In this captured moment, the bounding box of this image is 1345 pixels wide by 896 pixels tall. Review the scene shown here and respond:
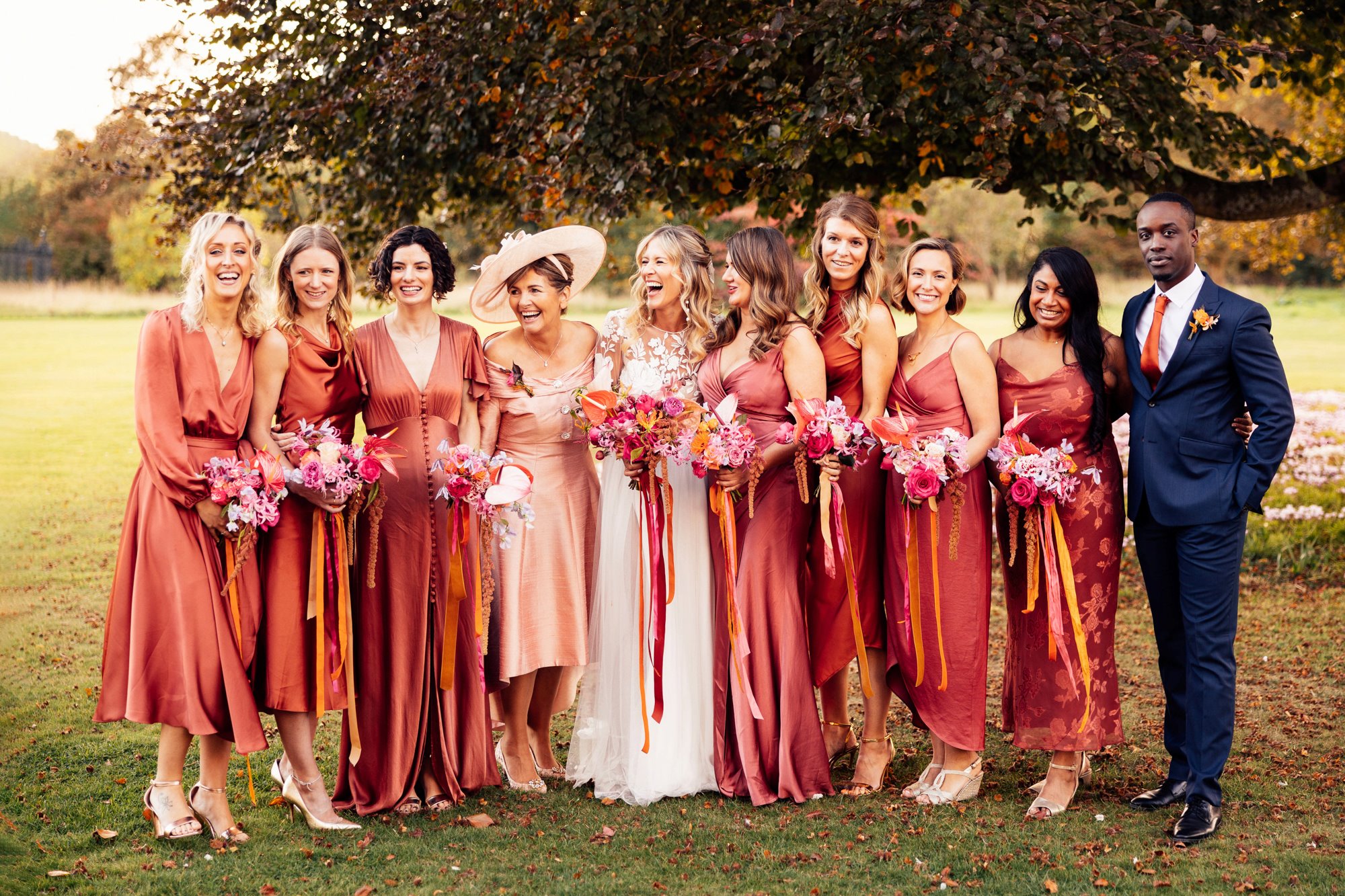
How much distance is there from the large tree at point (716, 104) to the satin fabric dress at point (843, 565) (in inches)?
67.3

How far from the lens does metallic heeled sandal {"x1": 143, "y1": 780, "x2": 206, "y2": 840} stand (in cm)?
496

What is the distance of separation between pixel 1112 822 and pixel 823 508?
1849 millimetres

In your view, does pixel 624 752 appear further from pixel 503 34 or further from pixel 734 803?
pixel 503 34

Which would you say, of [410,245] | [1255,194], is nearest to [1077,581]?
[410,245]

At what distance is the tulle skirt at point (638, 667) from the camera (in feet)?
18.0

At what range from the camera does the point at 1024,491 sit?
4.90 metres

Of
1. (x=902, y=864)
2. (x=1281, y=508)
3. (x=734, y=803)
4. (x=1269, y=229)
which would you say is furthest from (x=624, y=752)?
(x=1269, y=229)

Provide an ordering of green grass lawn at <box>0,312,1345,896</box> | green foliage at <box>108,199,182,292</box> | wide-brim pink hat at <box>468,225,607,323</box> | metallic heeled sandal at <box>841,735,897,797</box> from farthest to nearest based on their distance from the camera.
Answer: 1. green foliage at <box>108,199,182,292</box>
2. wide-brim pink hat at <box>468,225,607,323</box>
3. metallic heeled sandal at <box>841,735,897,797</box>
4. green grass lawn at <box>0,312,1345,896</box>

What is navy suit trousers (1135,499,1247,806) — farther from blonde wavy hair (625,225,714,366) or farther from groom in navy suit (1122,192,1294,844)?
blonde wavy hair (625,225,714,366)

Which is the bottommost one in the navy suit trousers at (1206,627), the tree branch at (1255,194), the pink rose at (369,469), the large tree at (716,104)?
the navy suit trousers at (1206,627)

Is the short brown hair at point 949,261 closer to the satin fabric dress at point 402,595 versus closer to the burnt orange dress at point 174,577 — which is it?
the satin fabric dress at point 402,595

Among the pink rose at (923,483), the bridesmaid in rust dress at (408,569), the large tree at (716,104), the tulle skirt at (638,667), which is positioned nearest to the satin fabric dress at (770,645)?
the tulle skirt at (638,667)

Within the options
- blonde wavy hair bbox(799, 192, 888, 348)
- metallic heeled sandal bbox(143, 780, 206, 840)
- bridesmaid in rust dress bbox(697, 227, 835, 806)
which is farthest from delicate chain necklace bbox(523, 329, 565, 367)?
metallic heeled sandal bbox(143, 780, 206, 840)

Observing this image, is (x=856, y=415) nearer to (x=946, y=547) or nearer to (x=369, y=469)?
(x=946, y=547)
